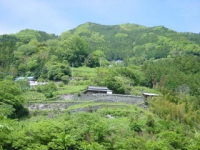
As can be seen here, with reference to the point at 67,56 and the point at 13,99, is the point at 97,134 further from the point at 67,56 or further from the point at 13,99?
the point at 67,56

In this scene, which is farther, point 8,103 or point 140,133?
point 8,103

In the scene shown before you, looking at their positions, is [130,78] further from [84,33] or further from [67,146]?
[84,33]

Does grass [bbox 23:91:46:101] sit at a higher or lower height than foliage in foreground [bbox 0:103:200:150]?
higher

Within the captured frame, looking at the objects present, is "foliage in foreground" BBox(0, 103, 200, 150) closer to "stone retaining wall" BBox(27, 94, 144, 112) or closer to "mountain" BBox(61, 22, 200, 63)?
"stone retaining wall" BBox(27, 94, 144, 112)

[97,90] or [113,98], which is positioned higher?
[97,90]

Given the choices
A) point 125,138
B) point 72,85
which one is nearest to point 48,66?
point 72,85

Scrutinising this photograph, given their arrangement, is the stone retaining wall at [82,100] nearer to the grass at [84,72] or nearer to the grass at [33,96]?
the grass at [33,96]

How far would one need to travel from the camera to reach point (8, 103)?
104 feet

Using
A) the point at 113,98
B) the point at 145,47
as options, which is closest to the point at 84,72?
the point at 113,98

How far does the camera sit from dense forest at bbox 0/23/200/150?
24203 mm

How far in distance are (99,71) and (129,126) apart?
69.0ft

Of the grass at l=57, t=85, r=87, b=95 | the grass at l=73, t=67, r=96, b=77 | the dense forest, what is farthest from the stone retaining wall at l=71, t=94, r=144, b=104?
the grass at l=73, t=67, r=96, b=77

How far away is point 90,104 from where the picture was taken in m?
34.4

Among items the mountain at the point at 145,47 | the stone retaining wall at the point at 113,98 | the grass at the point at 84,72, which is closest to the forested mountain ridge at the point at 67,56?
the mountain at the point at 145,47
